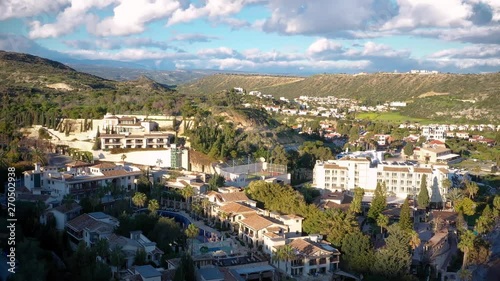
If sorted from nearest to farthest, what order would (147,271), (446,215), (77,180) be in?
1. (147,271)
2. (77,180)
3. (446,215)

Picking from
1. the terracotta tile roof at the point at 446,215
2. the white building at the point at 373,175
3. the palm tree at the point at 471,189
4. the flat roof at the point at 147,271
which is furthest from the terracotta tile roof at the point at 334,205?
the flat roof at the point at 147,271

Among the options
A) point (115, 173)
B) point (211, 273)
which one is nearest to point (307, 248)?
point (211, 273)

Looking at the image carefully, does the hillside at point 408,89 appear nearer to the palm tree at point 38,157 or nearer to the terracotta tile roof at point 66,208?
the palm tree at point 38,157

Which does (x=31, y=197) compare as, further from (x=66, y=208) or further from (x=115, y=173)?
(x=115, y=173)

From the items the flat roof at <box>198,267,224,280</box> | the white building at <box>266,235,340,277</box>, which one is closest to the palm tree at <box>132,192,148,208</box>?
the white building at <box>266,235,340,277</box>

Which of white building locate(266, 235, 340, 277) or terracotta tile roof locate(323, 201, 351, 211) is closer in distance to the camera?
white building locate(266, 235, 340, 277)

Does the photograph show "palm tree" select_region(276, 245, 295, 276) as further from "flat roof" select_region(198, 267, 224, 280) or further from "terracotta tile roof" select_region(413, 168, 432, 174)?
"terracotta tile roof" select_region(413, 168, 432, 174)
